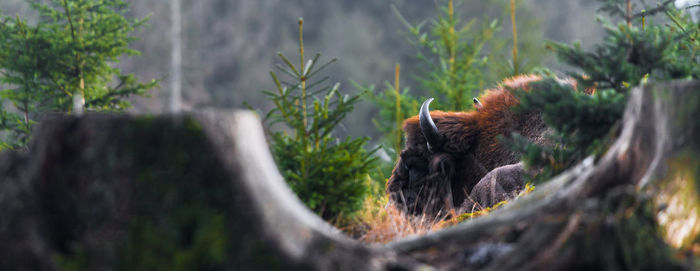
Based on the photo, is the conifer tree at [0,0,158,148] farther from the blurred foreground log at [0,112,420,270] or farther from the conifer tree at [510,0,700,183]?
the conifer tree at [510,0,700,183]

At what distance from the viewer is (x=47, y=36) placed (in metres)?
5.61

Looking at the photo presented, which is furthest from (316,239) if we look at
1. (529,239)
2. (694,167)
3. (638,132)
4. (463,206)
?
(463,206)

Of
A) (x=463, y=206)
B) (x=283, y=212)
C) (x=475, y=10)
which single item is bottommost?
(x=463, y=206)

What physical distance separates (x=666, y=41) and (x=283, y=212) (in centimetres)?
214

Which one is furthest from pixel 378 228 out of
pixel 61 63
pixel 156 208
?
pixel 61 63

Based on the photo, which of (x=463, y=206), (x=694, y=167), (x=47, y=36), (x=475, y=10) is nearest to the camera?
(x=694, y=167)

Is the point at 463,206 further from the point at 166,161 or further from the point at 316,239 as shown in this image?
the point at 166,161

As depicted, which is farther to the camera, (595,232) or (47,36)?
(47,36)

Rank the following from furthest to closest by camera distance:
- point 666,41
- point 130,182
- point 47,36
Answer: point 47,36 < point 666,41 < point 130,182

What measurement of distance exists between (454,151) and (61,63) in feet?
14.4

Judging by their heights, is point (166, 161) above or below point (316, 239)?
above

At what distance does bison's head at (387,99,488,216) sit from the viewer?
16.6 ft

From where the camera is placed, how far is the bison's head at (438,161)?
5.05m

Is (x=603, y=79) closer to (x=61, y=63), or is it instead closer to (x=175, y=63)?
(x=175, y=63)
